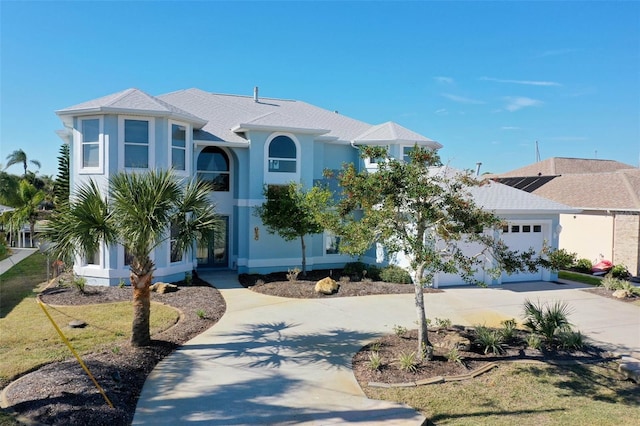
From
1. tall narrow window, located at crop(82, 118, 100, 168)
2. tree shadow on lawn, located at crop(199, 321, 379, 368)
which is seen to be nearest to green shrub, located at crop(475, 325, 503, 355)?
tree shadow on lawn, located at crop(199, 321, 379, 368)

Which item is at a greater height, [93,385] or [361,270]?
[361,270]

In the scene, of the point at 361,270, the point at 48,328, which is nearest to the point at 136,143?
the point at 48,328

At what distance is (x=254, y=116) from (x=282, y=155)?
14.9 feet

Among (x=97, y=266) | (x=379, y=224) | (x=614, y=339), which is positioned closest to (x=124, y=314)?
(x=97, y=266)

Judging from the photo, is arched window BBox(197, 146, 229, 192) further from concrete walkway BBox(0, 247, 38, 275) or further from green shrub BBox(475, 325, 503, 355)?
green shrub BBox(475, 325, 503, 355)

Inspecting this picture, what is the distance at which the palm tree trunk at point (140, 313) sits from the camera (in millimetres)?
9617

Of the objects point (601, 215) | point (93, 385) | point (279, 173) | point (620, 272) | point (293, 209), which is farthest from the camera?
point (601, 215)

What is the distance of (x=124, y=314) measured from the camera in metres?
12.7

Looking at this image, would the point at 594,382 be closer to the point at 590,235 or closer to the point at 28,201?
the point at 590,235

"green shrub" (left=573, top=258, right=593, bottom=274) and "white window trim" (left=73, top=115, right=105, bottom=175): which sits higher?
"white window trim" (left=73, top=115, right=105, bottom=175)

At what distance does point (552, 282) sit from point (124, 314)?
1773 cm

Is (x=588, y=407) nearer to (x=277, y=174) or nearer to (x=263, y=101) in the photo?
(x=277, y=174)

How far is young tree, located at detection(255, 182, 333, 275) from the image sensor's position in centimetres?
1731

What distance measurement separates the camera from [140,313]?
966 cm
